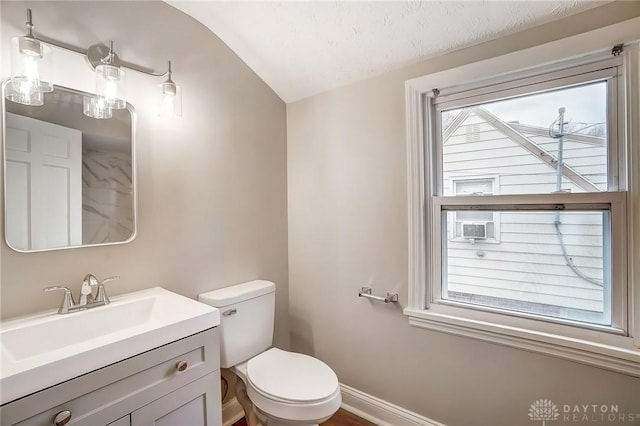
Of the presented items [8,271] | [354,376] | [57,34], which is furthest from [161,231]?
[354,376]

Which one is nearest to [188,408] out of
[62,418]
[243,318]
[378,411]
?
[62,418]

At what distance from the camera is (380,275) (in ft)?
5.64

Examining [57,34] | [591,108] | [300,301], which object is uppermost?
[57,34]

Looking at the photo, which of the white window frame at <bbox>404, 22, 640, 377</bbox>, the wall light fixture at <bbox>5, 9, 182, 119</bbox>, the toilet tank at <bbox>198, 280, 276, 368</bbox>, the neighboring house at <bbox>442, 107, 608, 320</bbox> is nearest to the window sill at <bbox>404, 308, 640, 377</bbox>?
the white window frame at <bbox>404, 22, 640, 377</bbox>

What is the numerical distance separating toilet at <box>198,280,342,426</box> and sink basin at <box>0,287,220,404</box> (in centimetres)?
34

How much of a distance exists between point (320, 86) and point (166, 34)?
87 centimetres

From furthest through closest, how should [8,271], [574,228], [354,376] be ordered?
[354,376], [574,228], [8,271]

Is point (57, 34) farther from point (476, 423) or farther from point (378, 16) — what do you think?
point (476, 423)

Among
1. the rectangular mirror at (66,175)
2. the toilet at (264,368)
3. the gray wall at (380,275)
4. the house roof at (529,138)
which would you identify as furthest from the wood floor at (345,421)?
the house roof at (529,138)

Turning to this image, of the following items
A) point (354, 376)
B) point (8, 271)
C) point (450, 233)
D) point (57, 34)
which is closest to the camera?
point (8, 271)

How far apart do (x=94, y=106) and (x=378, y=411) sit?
6.89 ft

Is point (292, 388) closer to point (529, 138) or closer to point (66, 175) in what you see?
point (66, 175)

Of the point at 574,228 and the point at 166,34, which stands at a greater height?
the point at 166,34

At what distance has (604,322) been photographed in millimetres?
1221
